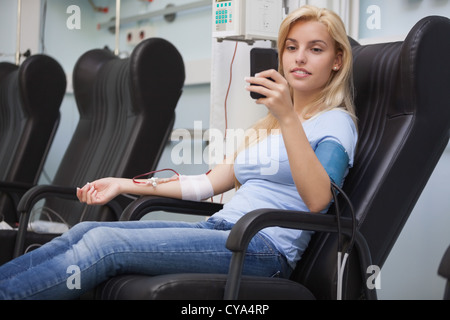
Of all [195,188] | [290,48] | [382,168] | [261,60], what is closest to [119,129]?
[195,188]

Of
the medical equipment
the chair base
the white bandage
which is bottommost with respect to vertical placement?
the chair base

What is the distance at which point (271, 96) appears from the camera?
1254 mm

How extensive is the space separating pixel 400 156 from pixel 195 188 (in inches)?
21.4

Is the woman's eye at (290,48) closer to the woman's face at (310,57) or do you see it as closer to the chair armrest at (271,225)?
the woman's face at (310,57)

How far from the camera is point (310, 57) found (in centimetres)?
153

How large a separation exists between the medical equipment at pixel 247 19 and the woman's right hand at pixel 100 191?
0.88m

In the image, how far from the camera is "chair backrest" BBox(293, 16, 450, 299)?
1375 millimetres

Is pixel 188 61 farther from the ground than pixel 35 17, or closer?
closer

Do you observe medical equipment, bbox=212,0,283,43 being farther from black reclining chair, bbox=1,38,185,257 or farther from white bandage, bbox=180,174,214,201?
white bandage, bbox=180,174,214,201

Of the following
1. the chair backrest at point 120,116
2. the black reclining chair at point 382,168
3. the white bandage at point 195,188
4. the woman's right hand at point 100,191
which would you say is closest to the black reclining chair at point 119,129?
the chair backrest at point 120,116

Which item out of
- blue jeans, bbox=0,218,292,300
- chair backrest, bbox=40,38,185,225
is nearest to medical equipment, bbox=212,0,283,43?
chair backrest, bbox=40,38,185,225
